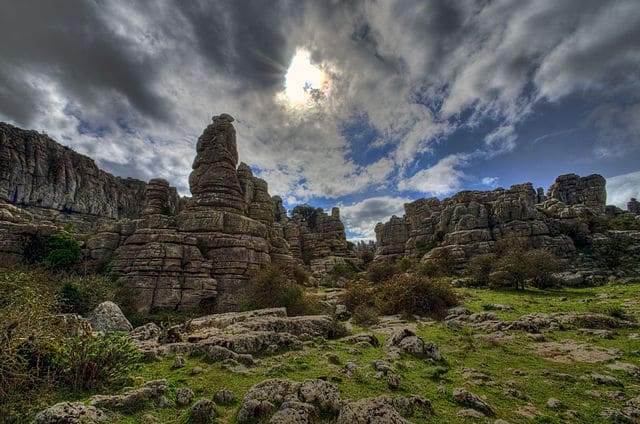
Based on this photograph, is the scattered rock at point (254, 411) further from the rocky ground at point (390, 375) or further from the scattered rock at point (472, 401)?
the scattered rock at point (472, 401)

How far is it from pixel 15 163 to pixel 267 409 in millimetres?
110082

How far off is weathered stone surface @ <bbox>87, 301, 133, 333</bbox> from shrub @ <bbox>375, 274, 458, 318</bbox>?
16.5m

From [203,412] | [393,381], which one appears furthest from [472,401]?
[203,412]

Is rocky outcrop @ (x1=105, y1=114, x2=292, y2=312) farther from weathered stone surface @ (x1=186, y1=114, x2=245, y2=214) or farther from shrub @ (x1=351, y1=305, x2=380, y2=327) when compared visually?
shrub @ (x1=351, y1=305, x2=380, y2=327)

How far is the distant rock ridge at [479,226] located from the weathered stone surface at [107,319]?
40.2 meters

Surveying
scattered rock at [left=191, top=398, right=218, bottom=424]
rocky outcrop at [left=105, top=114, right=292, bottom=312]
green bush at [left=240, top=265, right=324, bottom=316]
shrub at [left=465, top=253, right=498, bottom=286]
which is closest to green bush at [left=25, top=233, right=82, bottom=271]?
rocky outcrop at [left=105, top=114, right=292, bottom=312]

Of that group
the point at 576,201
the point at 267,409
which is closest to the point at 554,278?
the point at 267,409

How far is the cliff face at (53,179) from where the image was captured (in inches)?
2803

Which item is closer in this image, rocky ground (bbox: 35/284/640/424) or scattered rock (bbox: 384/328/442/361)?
rocky ground (bbox: 35/284/640/424)

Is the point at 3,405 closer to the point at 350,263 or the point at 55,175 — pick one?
the point at 350,263

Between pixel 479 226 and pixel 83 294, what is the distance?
50.2 meters

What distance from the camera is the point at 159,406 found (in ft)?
17.1

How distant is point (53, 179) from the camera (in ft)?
261

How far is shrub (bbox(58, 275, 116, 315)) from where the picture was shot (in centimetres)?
1719
